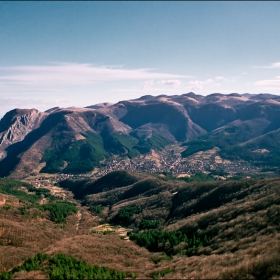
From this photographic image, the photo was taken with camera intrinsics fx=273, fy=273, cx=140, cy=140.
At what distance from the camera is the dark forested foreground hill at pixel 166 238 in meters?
39.0

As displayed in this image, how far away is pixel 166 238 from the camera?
67.3m

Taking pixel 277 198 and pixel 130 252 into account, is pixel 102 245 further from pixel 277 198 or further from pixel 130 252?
pixel 277 198

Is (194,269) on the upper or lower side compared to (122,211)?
upper

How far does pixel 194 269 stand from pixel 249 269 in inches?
329

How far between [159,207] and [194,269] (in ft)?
243

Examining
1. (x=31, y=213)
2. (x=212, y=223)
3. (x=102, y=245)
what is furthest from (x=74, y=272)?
Result: (x=31, y=213)

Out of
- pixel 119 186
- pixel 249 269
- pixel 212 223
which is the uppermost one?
pixel 249 269

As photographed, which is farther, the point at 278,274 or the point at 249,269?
the point at 249,269

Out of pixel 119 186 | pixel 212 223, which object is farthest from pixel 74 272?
pixel 119 186

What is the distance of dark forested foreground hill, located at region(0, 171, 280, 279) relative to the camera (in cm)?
3903

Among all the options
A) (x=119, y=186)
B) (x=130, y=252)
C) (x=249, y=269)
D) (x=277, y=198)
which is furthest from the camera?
(x=119, y=186)

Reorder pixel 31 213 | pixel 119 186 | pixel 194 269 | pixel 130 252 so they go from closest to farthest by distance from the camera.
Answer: pixel 194 269 < pixel 130 252 < pixel 31 213 < pixel 119 186

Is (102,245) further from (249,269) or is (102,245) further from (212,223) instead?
(249,269)

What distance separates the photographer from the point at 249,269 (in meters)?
32.7
